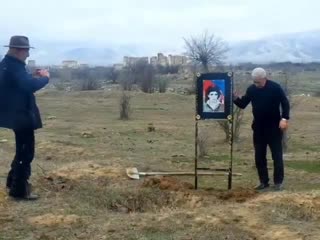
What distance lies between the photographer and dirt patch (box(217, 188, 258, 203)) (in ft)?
29.2

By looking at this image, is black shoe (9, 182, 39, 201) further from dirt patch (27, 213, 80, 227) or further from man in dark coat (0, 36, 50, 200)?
dirt patch (27, 213, 80, 227)

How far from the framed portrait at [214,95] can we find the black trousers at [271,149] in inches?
20.9

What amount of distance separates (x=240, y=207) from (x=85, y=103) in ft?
105

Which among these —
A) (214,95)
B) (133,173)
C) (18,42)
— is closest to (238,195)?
(214,95)

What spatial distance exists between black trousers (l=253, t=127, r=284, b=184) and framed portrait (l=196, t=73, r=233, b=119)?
0.53m

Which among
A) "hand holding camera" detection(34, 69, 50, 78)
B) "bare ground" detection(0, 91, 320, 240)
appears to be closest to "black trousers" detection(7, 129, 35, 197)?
"bare ground" detection(0, 91, 320, 240)

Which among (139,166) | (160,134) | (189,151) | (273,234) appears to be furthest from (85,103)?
(273,234)

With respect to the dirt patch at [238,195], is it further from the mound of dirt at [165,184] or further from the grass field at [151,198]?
the mound of dirt at [165,184]

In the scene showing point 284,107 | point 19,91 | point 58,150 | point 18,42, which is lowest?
point 58,150

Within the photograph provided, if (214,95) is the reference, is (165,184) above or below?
below

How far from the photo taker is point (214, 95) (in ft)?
31.5

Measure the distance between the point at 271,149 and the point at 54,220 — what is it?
3.44 meters

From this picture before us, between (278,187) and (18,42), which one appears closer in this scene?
(18,42)

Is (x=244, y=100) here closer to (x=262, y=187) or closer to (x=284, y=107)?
(x=284, y=107)
